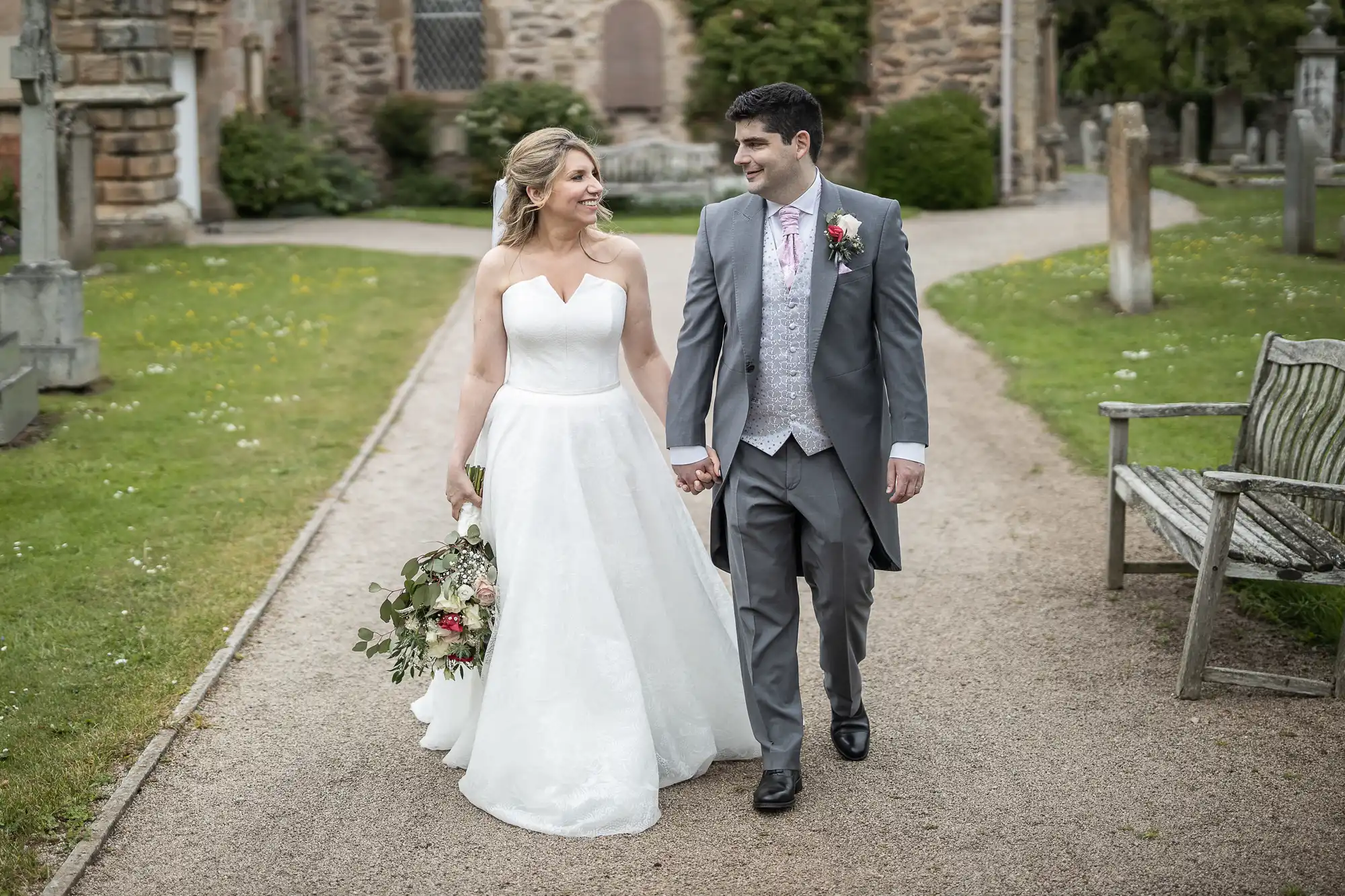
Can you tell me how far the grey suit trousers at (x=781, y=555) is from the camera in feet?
15.2

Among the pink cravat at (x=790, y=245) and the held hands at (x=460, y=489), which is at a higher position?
the pink cravat at (x=790, y=245)

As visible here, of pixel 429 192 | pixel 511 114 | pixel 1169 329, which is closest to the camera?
pixel 1169 329

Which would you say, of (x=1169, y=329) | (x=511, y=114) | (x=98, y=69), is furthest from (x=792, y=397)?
(x=511, y=114)

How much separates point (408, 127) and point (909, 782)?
20890mm

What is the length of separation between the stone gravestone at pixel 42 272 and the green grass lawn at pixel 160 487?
263 millimetres

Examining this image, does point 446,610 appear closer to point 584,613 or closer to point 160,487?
point 584,613

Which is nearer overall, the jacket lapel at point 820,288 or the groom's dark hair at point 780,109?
the groom's dark hair at point 780,109

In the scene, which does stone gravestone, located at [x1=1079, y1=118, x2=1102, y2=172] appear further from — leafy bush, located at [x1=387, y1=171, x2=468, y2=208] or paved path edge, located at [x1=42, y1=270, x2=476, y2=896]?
paved path edge, located at [x1=42, y1=270, x2=476, y2=896]

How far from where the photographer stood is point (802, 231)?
468 centimetres

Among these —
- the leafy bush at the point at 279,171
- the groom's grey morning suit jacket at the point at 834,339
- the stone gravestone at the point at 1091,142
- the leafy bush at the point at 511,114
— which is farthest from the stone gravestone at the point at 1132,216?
the stone gravestone at the point at 1091,142

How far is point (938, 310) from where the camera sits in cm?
1402

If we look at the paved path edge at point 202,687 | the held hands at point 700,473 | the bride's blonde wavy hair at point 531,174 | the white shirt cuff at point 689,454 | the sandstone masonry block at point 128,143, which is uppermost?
the sandstone masonry block at point 128,143

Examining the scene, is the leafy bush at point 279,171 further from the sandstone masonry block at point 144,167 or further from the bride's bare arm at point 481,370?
the bride's bare arm at point 481,370

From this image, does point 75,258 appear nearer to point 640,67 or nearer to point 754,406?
point 640,67
